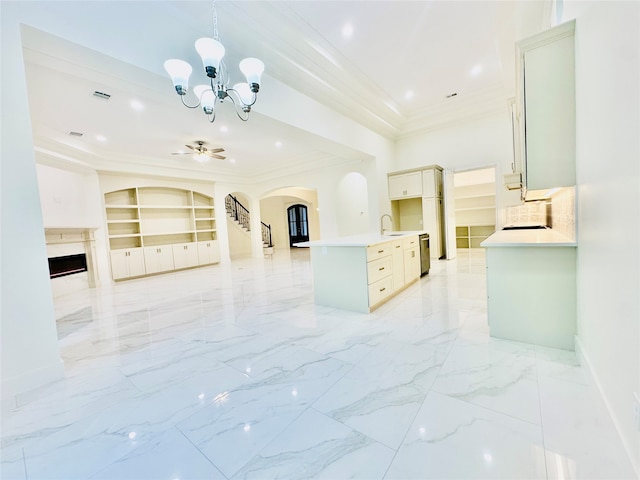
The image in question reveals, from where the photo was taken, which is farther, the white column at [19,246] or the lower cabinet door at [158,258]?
the lower cabinet door at [158,258]

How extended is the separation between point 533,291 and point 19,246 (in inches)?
150

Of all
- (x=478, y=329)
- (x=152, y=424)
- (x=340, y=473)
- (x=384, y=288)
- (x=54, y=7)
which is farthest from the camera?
(x=384, y=288)

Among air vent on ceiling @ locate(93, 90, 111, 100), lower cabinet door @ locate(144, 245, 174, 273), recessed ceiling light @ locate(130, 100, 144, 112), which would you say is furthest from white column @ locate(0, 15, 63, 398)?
lower cabinet door @ locate(144, 245, 174, 273)

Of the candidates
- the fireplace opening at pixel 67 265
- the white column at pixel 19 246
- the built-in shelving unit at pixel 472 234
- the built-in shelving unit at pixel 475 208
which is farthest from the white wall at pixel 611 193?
the fireplace opening at pixel 67 265

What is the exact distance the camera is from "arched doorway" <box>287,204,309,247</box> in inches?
570

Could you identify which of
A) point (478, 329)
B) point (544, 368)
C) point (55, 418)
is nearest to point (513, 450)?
point (544, 368)

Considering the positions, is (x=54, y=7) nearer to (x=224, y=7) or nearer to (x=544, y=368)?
(x=224, y=7)

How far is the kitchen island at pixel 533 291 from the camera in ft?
6.49

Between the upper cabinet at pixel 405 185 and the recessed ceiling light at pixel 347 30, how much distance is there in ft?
12.1

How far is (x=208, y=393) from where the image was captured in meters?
1.75

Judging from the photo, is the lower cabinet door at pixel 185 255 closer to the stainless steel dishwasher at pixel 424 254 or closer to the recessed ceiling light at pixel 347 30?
the stainless steel dishwasher at pixel 424 254

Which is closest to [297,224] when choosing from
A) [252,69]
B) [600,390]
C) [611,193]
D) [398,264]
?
[398,264]

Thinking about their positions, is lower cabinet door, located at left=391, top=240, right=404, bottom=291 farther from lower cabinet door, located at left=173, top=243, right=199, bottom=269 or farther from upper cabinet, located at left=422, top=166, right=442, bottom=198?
lower cabinet door, located at left=173, top=243, right=199, bottom=269

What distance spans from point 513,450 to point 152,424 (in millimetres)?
1838
